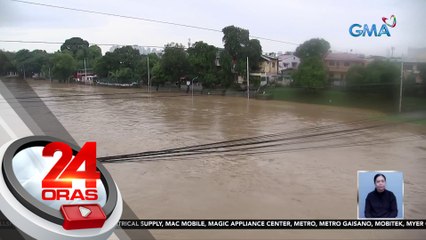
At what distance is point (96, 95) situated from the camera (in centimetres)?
305

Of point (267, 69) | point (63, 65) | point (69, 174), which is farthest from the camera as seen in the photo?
point (267, 69)

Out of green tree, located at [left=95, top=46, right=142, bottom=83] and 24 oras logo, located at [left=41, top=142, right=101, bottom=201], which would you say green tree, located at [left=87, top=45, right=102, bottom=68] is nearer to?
green tree, located at [left=95, top=46, right=142, bottom=83]

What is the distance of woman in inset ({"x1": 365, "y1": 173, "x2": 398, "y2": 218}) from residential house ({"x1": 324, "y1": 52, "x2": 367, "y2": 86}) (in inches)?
51.5

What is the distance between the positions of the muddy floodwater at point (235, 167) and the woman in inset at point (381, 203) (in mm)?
365

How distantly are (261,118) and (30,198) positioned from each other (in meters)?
5.52

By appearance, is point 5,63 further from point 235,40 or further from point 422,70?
point 422,70

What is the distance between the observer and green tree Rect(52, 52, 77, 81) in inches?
88.6

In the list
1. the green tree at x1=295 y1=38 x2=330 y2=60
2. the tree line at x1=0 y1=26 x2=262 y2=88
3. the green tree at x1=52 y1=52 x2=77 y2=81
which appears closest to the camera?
the tree line at x1=0 y1=26 x2=262 y2=88

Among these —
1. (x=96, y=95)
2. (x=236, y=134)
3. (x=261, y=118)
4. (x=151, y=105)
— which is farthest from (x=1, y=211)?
(x=261, y=118)

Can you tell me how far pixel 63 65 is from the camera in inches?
93.8

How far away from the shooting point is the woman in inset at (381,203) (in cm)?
161

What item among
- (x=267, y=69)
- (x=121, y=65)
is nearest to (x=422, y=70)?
(x=267, y=69)

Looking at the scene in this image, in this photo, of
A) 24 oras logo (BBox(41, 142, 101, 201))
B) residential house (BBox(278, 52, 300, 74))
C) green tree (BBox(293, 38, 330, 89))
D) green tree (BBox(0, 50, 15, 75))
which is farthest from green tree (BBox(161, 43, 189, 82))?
24 oras logo (BBox(41, 142, 101, 201))

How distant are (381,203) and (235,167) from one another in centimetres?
198
